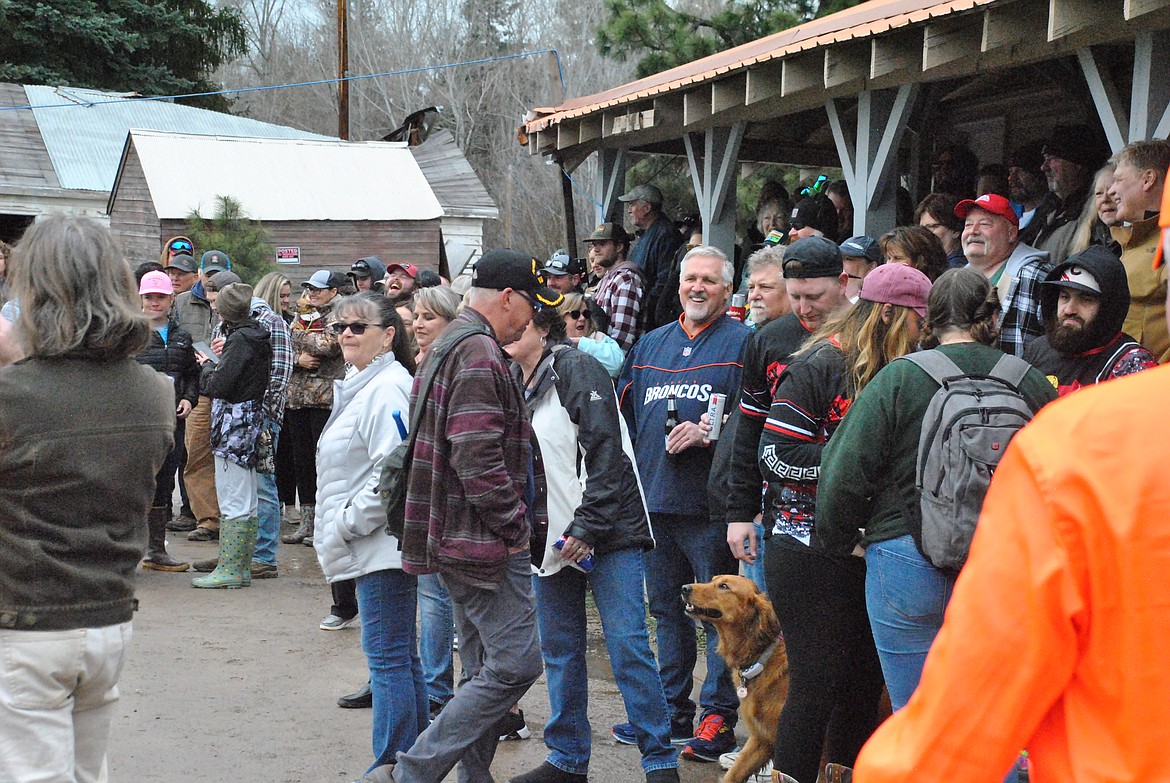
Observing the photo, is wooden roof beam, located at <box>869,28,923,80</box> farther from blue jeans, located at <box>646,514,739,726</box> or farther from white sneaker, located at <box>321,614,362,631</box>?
white sneaker, located at <box>321,614,362,631</box>

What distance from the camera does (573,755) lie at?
4750 mm

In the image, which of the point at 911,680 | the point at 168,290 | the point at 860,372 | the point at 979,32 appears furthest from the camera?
the point at 168,290

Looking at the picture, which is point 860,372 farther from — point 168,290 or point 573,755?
point 168,290

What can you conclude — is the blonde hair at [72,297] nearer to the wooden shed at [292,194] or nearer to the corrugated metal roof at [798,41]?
the corrugated metal roof at [798,41]

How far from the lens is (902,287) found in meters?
3.80

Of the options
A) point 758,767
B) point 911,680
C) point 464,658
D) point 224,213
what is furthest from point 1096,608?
point 224,213

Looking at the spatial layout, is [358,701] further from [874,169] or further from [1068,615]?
[1068,615]

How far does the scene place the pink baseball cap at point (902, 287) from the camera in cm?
380

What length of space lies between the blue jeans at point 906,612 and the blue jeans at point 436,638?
2.43 m

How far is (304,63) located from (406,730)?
56.6 m

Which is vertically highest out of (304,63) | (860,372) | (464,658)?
(304,63)

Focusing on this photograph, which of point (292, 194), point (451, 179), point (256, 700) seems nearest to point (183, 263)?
point (256, 700)

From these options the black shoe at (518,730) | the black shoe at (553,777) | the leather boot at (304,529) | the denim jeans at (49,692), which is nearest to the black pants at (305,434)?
the leather boot at (304,529)

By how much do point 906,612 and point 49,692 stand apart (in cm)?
226
